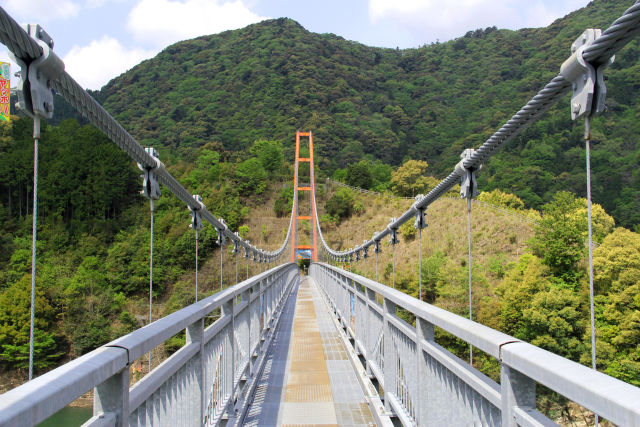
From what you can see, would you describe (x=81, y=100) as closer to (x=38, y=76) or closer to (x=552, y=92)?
(x=38, y=76)

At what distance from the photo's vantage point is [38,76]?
1.46 m

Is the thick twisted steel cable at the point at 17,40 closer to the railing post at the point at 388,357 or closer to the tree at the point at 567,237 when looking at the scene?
the railing post at the point at 388,357

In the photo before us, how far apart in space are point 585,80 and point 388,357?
6.36 feet

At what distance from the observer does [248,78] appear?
230 ft

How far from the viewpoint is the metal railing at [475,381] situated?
744 mm

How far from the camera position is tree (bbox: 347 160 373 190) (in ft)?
169

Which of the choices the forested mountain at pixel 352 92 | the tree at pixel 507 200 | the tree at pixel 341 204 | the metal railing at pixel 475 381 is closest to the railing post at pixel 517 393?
the metal railing at pixel 475 381

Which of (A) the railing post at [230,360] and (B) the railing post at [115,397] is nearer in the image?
(B) the railing post at [115,397]

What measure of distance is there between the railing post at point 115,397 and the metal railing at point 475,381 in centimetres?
88

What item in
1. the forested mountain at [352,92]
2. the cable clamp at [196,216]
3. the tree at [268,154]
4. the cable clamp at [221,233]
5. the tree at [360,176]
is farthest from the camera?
the tree at [268,154]

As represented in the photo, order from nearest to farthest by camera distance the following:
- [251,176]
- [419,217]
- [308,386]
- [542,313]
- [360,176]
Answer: [419,217] → [308,386] → [542,313] → [360,176] → [251,176]

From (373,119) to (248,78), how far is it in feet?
66.9

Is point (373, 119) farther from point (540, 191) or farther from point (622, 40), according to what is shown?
point (622, 40)

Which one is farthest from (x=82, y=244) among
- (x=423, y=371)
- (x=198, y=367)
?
(x=423, y=371)
